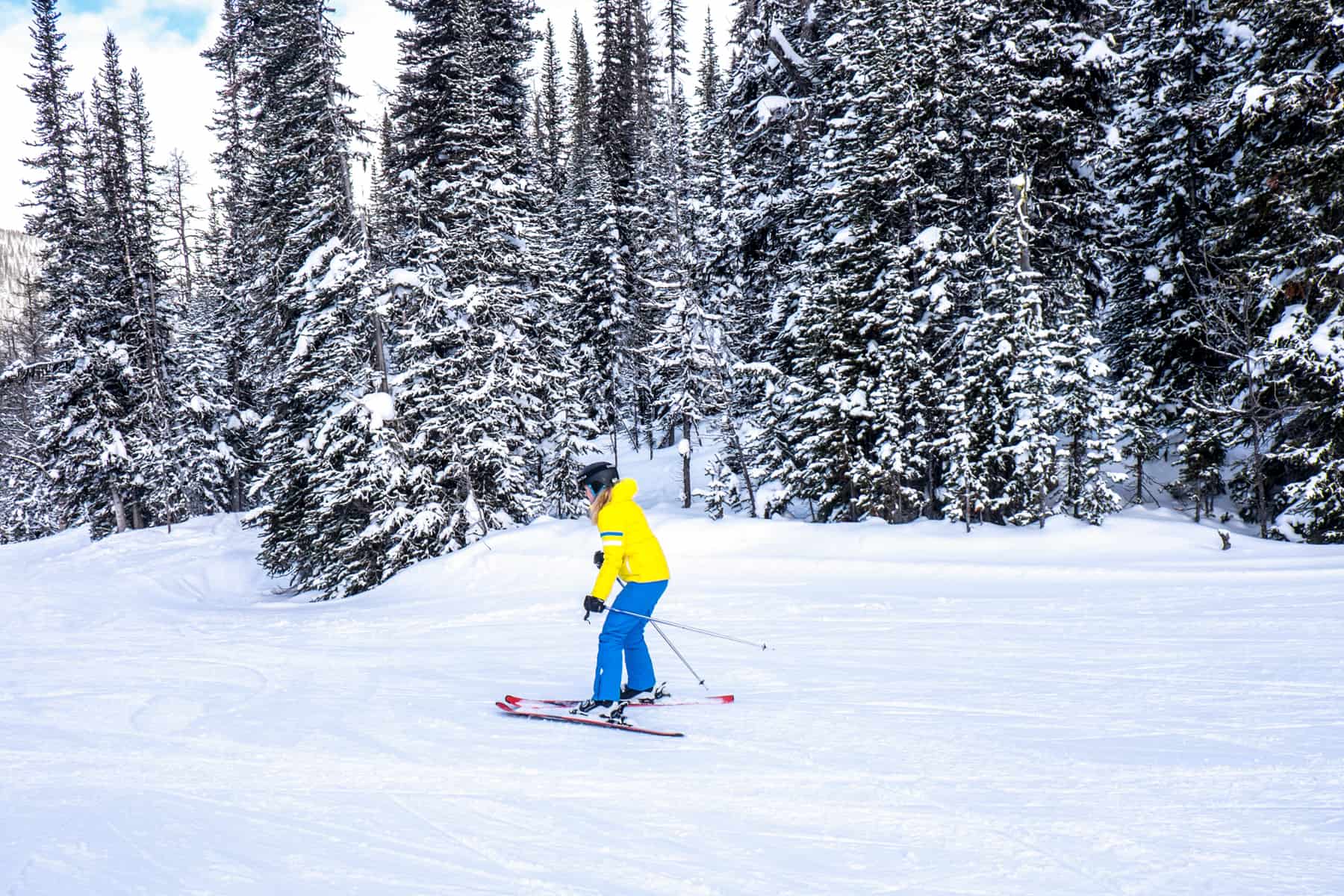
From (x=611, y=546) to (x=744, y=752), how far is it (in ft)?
6.72

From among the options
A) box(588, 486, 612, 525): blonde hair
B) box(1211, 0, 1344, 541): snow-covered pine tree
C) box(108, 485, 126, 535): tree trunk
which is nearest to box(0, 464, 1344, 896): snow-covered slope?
box(588, 486, 612, 525): blonde hair

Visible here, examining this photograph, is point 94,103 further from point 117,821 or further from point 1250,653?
point 1250,653

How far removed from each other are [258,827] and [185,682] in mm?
5170

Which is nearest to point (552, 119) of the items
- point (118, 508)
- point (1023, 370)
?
point (118, 508)

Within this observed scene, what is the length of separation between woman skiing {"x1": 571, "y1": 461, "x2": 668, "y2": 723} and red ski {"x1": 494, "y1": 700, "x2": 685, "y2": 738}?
0.08 meters

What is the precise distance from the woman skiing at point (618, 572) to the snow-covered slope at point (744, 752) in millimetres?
457

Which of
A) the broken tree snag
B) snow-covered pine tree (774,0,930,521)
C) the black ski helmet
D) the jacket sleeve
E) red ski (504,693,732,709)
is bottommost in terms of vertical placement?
→ red ski (504,693,732,709)

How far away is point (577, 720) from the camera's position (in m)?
6.87

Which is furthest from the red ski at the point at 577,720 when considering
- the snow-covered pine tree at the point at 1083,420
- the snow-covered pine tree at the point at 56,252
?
the snow-covered pine tree at the point at 56,252

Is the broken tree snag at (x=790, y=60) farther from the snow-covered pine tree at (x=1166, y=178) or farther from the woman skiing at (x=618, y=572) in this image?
the woman skiing at (x=618, y=572)

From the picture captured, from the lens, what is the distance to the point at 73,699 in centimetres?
807

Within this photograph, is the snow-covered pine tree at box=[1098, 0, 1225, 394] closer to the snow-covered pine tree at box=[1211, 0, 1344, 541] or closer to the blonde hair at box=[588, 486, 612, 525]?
the snow-covered pine tree at box=[1211, 0, 1344, 541]

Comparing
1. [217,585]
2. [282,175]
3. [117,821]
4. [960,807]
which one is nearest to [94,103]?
[282,175]

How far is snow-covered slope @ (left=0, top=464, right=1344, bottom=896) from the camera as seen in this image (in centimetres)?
402
